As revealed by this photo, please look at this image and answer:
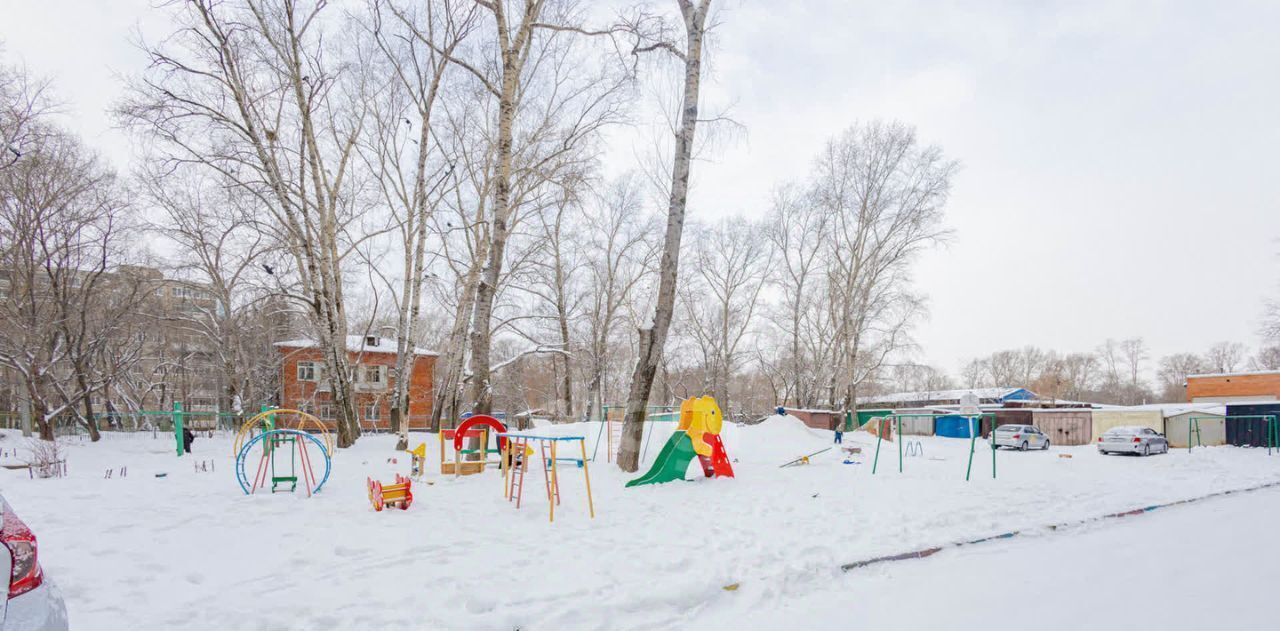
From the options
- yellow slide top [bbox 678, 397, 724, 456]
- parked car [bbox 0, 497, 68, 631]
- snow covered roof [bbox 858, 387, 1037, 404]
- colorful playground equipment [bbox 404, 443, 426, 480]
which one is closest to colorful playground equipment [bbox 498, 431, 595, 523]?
colorful playground equipment [bbox 404, 443, 426, 480]

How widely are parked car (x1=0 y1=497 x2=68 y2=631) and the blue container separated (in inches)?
1373

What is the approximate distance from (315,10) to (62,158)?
32.1 ft

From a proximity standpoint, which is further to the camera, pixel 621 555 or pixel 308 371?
pixel 308 371

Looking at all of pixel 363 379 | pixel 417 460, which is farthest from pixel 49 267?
pixel 363 379

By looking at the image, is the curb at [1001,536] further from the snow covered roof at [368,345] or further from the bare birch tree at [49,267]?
the snow covered roof at [368,345]

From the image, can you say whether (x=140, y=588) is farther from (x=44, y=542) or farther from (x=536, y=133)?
(x=536, y=133)

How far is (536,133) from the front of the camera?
19.0 metres

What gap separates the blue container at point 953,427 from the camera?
1272 inches

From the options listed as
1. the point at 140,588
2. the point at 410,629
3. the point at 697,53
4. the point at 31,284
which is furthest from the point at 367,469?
the point at 31,284

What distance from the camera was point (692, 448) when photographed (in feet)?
32.4

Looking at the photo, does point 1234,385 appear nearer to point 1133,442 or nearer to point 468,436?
point 1133,442

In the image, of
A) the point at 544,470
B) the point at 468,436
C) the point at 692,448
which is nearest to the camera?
the point at 544,470

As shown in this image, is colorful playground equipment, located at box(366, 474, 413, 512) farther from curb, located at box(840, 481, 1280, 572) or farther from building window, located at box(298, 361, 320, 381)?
building window, located at box(298, 361, 320, 381)

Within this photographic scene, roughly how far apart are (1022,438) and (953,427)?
9248 millimetres
